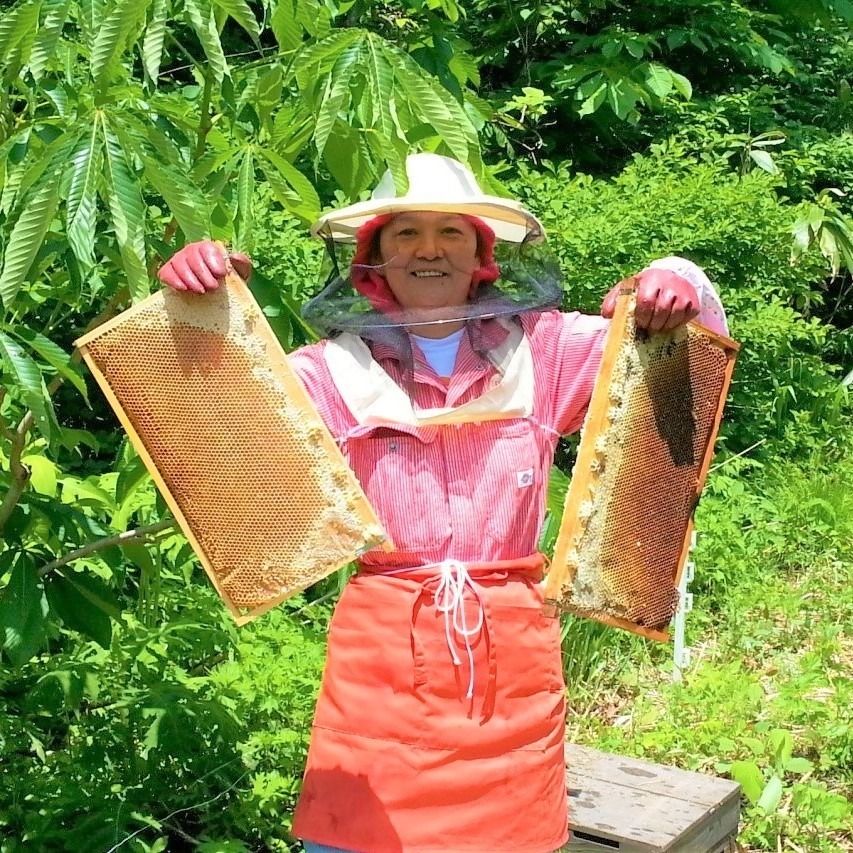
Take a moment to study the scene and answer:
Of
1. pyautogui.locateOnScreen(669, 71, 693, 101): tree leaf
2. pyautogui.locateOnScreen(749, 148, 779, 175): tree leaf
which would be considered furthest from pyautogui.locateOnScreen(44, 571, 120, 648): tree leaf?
pyautogui.locateOnScreen(749, 148, 779, 175): tree leaf

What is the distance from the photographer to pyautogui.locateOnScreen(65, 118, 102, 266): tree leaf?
151 cm

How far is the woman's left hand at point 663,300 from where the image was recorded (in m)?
1.66

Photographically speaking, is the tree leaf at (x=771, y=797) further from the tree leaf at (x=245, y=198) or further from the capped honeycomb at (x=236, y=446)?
the tree leaf at (x=245, y=198)

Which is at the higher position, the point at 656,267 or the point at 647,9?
the point at 647,9

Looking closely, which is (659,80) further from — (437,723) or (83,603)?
(437,723)

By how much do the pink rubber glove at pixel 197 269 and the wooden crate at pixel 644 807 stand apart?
5.12 feet

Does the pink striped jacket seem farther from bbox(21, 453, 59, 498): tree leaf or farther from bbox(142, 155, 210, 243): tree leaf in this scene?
bbox(21, 453, 59, 498): tree leaf

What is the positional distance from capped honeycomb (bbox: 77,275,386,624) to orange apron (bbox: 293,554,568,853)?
0.53 feet

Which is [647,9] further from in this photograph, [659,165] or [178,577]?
[178,577]

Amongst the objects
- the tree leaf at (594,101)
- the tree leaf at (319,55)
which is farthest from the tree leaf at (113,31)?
the tree leaf at (594,101)

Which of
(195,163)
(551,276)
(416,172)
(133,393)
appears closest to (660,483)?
(551,276)

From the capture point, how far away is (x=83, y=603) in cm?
215

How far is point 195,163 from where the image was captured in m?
1.94

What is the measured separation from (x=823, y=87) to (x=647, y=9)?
160cm
